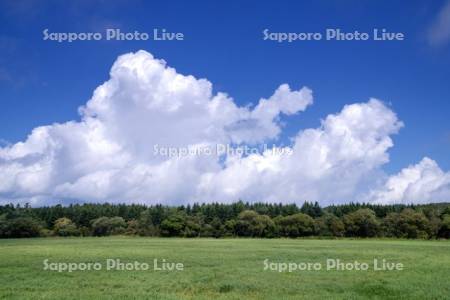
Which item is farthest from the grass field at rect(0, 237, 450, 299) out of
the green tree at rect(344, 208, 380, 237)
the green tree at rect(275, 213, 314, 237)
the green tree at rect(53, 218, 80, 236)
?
the green tree at rect(53, 218, 80, 236)

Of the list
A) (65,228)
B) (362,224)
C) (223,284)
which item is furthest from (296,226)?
(223,284)

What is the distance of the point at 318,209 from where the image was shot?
579 ft

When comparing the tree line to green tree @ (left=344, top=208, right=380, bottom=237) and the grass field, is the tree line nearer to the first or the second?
green tree @ (left=344, top=208, right=380, bottom=237)

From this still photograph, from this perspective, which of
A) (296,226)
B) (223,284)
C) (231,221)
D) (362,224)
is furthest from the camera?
(231,221)

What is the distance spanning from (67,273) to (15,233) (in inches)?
4781

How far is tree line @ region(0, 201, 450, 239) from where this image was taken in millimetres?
144375

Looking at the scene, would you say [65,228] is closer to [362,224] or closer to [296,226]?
[296,226]

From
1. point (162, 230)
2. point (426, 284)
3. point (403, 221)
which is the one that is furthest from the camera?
point (162, 230)

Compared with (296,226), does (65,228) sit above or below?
below

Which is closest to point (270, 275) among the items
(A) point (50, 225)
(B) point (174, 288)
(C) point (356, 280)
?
(C) point (356, 280)

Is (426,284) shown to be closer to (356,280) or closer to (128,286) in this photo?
(356,280)

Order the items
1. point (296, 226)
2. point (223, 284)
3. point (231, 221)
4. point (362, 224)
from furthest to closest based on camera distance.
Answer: point (231, 221) < point (296, 226) < point (362, 224) < point (223, 284)

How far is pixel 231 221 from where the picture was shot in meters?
158

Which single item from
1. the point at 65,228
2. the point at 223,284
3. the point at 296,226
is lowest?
the point at 65,228
